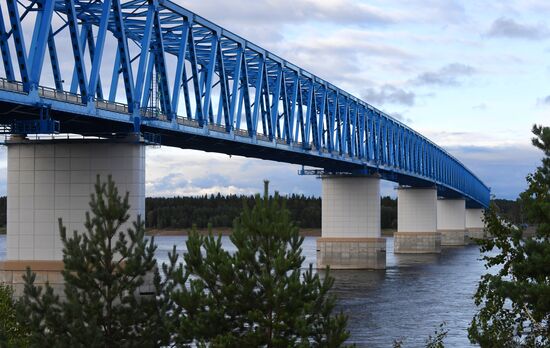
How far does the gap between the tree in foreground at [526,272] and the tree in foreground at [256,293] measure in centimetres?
440

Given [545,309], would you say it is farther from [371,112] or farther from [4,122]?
[371,112]

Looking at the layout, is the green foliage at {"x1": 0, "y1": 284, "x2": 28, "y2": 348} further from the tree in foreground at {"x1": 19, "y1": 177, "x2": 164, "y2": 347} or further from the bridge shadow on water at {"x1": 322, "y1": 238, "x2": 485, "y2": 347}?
the bridge shadow on water at {"x1": 322, "y1": 238, "x2": 485, "y2": 347}

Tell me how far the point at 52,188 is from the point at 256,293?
28.9 meters

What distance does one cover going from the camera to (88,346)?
19703 mm

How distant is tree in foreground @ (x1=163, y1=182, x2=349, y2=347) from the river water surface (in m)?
24.8

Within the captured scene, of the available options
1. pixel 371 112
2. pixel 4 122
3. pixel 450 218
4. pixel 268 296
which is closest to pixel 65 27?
pixel 4 122

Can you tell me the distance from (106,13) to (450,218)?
14349 centimetres

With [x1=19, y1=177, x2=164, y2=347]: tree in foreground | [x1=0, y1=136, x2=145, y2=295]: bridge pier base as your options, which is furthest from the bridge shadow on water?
[x1=0, y1=136, x2=145, y2=295]: bridge pier base

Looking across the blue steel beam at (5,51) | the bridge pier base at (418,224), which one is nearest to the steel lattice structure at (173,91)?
the blue steel beam at (5,51)

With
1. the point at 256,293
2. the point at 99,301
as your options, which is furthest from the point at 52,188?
the point at 256,293

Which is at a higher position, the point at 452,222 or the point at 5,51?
the point at 5,51

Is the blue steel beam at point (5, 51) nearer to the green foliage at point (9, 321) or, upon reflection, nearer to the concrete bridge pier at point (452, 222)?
the green foliage at point (9, 321)

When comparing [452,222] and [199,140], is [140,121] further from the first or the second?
[452,222]

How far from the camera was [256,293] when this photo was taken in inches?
825
